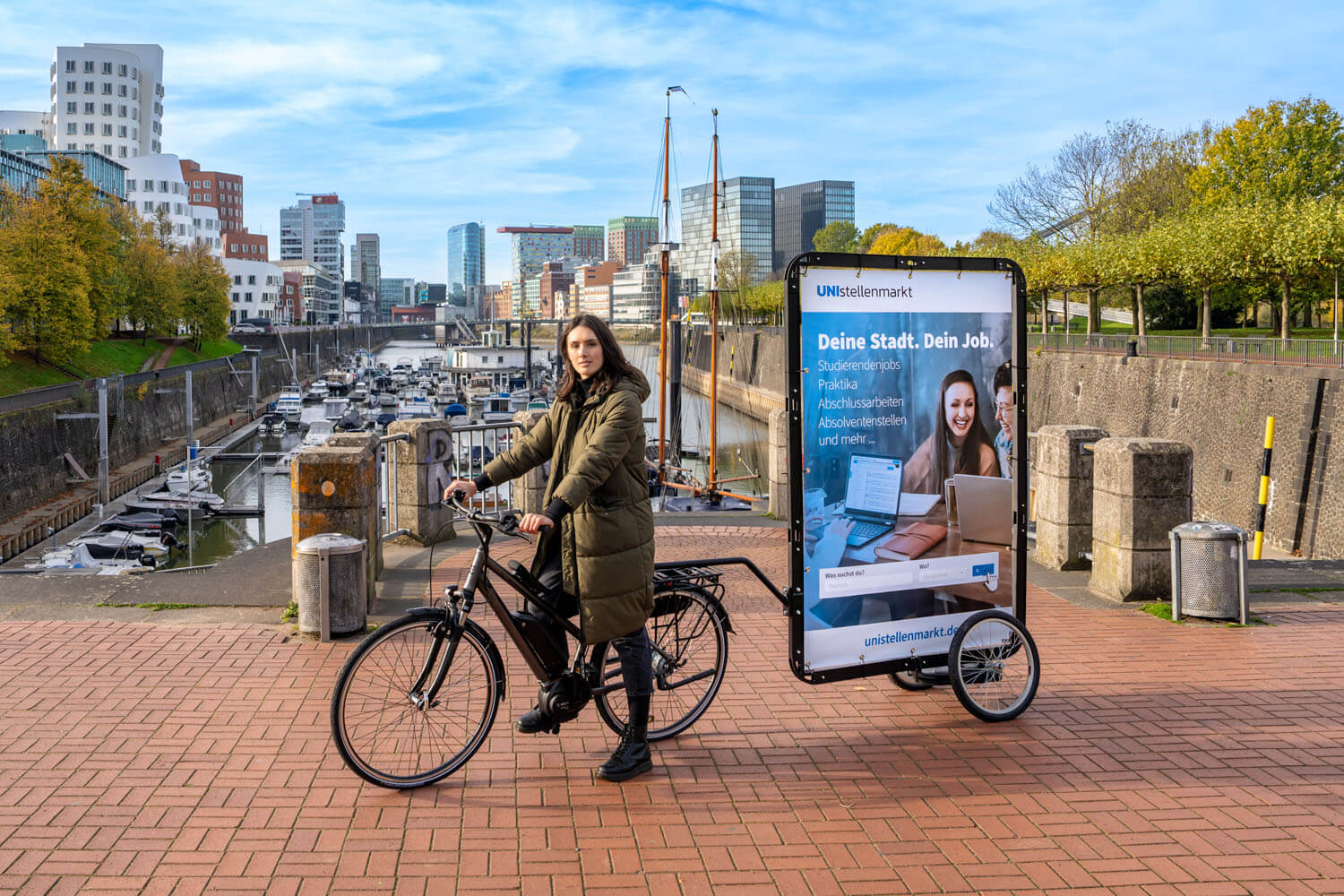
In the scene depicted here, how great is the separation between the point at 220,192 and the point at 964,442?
160695 mm

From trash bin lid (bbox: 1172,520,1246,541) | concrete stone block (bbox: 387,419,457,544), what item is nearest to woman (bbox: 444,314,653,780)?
trash bin lid (bbox: 1172,520,1246,541)

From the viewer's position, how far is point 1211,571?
7926mm

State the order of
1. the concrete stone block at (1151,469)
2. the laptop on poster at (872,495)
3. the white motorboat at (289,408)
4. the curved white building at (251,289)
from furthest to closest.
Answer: the curved white building at (251,289) → the white motorboat at (289,408) → the concrete stone block at (1151,469) → the laptop on poster at (872,495)

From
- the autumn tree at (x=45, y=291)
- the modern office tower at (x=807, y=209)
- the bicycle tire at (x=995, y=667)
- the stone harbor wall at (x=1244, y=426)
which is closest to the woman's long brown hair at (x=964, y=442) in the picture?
the bicycle tire at (x=995, y=667)

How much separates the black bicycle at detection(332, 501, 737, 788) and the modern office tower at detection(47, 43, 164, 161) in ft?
402

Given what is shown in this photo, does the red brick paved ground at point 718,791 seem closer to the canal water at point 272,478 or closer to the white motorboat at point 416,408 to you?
the canal water at point 272,478

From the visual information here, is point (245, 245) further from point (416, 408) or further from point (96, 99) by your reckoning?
point (416, 408)

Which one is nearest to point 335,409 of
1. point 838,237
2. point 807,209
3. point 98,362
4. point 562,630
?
point 98,362

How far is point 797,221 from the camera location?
176 metres

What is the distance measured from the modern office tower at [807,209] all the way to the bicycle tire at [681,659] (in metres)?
164

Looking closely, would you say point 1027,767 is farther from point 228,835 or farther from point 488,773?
point 228,835

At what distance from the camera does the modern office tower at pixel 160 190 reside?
10956cm

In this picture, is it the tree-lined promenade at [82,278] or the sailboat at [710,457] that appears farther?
the tree-lined promenade at [82,278]

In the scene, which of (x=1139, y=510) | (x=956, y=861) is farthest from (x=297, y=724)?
(x=1139, y=510)
